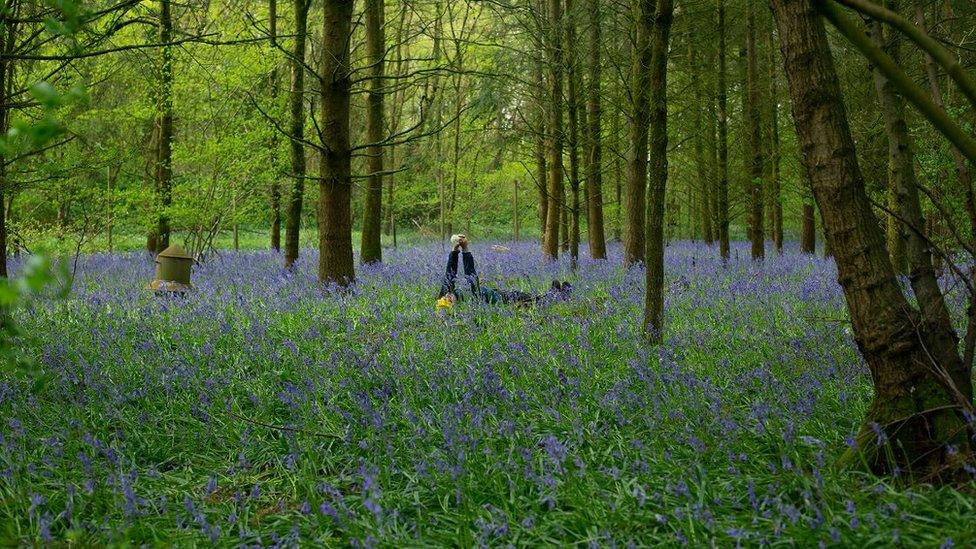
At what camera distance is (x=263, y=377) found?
17.9 ft

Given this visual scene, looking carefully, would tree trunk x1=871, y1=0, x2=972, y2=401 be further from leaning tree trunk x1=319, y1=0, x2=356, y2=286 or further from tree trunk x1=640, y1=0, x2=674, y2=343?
leaning tree trunk x1=319, y1=0, x2=356, y2=286

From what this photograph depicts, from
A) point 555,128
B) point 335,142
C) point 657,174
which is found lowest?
point 657,174

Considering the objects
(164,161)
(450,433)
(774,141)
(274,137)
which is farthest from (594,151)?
(450,433)

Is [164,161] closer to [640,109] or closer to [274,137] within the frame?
[274,137]

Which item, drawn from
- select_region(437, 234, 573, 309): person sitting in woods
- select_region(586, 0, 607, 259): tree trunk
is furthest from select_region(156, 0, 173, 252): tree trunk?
select_region(586, 0, 607, 259): tree trunk

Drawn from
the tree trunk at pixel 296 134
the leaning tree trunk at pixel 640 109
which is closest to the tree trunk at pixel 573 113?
the leaning tree trunk at pixel 640 109

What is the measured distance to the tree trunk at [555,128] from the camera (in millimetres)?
12312

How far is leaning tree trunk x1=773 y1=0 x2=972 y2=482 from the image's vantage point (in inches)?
118

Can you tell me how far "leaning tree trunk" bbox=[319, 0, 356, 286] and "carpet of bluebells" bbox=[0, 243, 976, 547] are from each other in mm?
2137

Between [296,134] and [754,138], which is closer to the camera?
[296,134]

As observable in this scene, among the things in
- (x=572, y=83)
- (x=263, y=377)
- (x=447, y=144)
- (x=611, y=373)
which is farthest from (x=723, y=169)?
(x=447, y=144)

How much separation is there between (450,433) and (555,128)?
891cm

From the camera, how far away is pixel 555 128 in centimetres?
1171

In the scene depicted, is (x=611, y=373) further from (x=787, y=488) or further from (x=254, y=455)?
(x=254, y=455)
